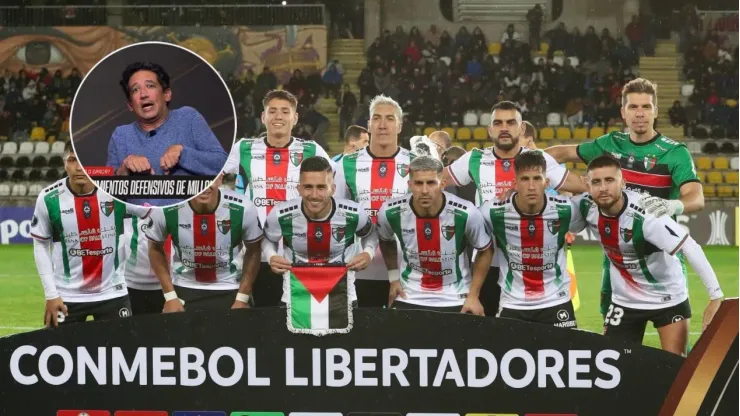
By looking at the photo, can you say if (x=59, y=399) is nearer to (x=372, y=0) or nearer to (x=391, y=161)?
(x=391, y=161)

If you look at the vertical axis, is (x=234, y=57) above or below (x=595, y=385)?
above

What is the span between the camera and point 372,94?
22.8 meters

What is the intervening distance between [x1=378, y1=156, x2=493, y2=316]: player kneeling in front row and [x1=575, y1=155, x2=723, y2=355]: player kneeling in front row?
612 mm

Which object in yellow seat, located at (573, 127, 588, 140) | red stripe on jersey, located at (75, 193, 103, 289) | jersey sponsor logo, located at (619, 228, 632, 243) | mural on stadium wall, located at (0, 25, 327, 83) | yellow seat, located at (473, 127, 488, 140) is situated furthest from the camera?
mural on stadium wall, located at (0, 25, 327, 83)

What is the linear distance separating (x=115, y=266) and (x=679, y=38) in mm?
20765

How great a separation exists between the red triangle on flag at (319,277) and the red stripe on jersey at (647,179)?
8.32ft

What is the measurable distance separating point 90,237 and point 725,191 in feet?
53.0

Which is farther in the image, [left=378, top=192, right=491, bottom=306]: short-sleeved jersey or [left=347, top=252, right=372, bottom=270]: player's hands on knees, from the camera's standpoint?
[left=378, top=192, right=491, bottom=306]: short-sleeved jersey

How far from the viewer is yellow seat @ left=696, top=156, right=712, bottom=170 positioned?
20.8 metres

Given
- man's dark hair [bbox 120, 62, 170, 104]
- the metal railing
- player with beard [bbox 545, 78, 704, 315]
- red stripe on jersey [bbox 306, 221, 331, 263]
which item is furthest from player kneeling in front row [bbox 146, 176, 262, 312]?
the metal railing

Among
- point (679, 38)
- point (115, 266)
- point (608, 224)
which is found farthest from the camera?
point (679, 38)

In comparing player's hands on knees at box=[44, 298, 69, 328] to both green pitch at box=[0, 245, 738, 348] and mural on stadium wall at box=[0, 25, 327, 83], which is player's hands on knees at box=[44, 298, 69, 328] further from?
mural on stadium wall at box=[0, 25, 327, 83]

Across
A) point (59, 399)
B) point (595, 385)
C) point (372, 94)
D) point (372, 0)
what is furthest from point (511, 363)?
point (372, 0)

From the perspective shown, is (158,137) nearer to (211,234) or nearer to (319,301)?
(319,301)
